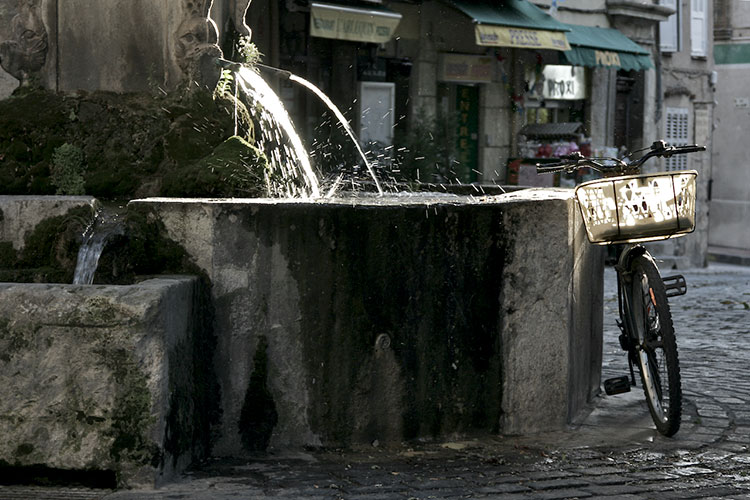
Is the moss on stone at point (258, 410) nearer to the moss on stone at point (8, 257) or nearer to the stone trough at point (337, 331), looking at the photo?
the stone trough at point (337, 331)

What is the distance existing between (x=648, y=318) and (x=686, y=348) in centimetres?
301

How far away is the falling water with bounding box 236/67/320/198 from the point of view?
6633 millimetres

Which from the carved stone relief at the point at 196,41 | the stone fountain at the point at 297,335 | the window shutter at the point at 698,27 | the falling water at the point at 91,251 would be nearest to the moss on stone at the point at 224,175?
the carved stone relief at the point at 196,41

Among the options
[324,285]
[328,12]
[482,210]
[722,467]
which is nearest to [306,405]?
[324,285]

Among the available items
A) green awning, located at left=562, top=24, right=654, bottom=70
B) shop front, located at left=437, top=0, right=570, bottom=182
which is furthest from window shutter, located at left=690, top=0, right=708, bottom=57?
shop front, located at left=437, top=0, right=570, bottom=182

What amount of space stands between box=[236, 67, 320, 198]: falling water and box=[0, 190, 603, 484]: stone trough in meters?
1.14

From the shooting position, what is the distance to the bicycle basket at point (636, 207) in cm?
571

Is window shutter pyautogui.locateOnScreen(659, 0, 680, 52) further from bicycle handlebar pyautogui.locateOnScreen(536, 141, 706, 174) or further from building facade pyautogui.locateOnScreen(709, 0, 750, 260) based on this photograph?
bicycle handlebar pyautogui.locateOnScreen(536, 141, 706, 174)

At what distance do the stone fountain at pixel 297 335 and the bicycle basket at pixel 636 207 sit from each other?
0.12 m

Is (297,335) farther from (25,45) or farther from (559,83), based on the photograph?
(559,83)

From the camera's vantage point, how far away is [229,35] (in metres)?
6.73

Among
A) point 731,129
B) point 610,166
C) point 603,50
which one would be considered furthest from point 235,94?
point 731,129

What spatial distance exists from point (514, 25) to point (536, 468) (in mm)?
15837

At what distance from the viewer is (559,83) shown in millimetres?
24844
